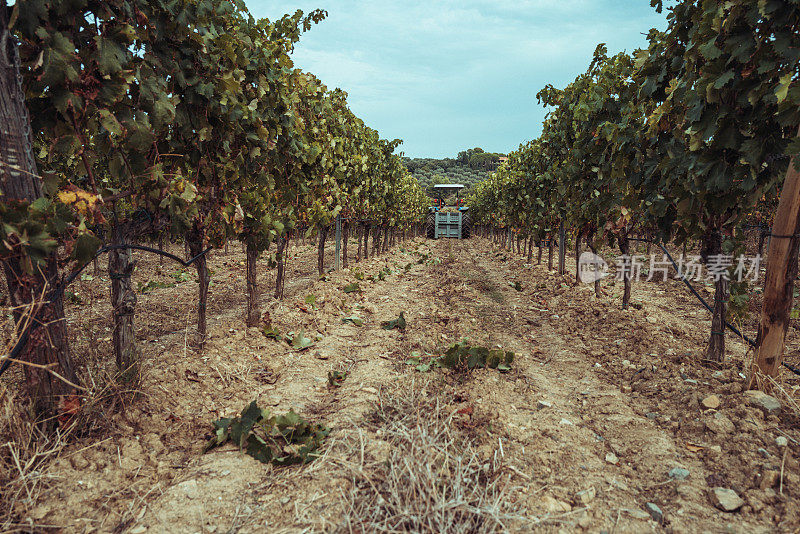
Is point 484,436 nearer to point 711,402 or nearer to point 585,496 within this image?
point 585,496

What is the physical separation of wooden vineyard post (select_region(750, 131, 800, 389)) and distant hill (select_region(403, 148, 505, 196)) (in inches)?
3876

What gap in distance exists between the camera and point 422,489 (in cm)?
240

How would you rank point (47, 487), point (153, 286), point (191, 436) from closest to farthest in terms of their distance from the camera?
1. point (47, 487)
2. point (191, 436)
3. point (153, 286)

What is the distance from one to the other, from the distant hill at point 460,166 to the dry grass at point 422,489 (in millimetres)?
99657

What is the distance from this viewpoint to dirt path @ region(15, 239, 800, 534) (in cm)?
242

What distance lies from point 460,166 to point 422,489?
4954 inches

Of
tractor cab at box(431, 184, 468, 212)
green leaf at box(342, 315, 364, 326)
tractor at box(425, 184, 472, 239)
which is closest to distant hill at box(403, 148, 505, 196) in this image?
tractor cab at box(431, 184, 468, 212)

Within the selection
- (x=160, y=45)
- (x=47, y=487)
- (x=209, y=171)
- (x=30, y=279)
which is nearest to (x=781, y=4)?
(x=160, y=45)

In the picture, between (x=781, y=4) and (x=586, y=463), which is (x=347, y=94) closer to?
(x=781, y=4)

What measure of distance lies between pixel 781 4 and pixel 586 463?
3.63m

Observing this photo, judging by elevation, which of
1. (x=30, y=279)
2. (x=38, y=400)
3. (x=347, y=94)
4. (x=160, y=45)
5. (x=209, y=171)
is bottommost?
(x=38, y=400)

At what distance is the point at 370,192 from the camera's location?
46.2 ft
